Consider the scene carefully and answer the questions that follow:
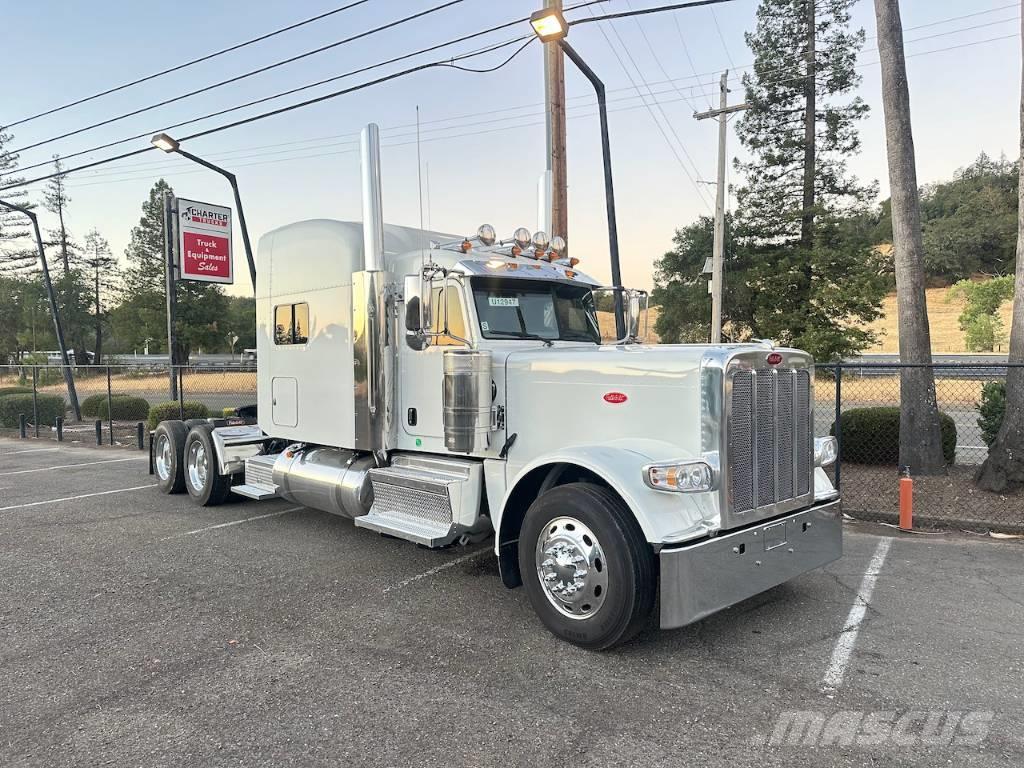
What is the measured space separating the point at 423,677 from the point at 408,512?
1938 mm

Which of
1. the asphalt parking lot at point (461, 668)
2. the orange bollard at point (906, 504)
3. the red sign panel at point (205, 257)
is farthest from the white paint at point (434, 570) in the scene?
the red sign panel at point (205, 257)

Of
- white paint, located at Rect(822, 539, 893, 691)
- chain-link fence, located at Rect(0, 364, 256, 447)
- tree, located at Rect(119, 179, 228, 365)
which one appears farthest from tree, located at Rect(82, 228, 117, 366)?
white paint, located at Rect(822, 539, 893, 691)

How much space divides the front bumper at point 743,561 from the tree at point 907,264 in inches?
191

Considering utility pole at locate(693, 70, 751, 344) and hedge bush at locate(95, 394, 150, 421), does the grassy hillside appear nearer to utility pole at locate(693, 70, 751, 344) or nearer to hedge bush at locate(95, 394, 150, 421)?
utility pole at locate(693, 70, 751, 344)

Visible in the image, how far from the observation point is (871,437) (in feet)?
33.4

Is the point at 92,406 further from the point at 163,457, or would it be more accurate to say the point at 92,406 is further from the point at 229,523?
the point at 229,523

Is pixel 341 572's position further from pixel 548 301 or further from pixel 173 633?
pixel 548 301

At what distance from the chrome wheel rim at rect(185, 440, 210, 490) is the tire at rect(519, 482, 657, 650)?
550 centimetres

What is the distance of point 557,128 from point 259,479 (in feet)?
24.1

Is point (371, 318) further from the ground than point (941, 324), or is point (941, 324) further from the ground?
point (941, 324)

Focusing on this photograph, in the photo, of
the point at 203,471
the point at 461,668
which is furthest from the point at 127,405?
the point at 461,668

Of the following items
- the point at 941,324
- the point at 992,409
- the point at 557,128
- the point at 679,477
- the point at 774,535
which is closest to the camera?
the point at 679,477

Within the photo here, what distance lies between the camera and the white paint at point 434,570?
5234 millimetres

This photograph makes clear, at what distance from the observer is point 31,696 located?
3545mm
